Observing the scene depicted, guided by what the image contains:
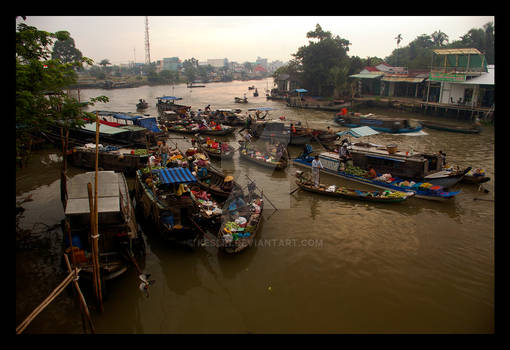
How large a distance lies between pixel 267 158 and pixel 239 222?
764 centimetres

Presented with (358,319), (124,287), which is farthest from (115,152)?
(358,319)

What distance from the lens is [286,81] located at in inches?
1941

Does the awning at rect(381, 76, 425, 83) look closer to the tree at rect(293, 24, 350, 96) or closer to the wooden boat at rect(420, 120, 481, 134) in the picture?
the tree at rect(293, 24, 350, 96)

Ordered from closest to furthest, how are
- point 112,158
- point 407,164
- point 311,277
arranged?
point 311,277 → point 407,164 → point 112,158

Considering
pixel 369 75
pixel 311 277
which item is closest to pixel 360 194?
pixel 311 277

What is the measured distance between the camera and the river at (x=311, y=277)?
6926 millimetres

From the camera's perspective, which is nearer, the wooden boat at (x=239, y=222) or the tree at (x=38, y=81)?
the tree at (x=38, y=81)

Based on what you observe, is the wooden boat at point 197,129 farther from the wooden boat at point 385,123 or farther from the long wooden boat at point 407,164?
the long wooden boat at point 407,164

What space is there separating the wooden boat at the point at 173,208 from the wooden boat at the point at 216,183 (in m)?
1.98

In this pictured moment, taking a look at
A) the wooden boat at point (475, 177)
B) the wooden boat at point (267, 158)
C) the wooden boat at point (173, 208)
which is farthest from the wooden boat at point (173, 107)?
the wooden boat at point (475, 177)

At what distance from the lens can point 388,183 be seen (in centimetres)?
1298

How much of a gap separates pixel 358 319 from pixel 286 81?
46236 millimetres

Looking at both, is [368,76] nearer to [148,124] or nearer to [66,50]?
[148,124]
